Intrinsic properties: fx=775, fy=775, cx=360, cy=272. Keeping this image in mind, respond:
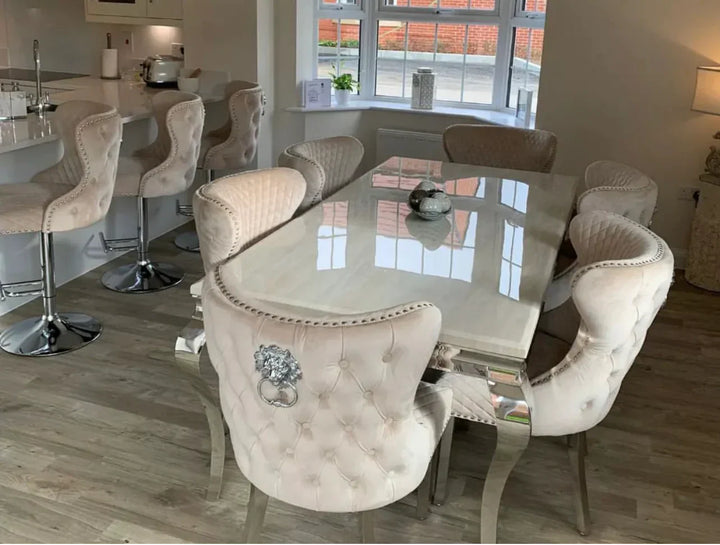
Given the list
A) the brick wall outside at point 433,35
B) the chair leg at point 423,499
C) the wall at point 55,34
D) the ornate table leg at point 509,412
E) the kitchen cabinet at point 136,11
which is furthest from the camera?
the wall at point 55,34

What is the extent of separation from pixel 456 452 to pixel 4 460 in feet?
5.39

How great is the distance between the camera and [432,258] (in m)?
2.51

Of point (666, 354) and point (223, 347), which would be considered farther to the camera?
point (666, 354)

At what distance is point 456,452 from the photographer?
295 centimetres

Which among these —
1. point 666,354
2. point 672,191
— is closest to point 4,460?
point 666,354

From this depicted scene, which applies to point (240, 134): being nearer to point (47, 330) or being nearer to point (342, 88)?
point (342, 88)

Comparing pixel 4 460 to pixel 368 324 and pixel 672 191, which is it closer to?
pixel 368 324

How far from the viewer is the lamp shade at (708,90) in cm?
433

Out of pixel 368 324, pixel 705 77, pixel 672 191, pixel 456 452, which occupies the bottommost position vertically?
pixel 456 452

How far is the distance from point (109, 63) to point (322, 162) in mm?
2879

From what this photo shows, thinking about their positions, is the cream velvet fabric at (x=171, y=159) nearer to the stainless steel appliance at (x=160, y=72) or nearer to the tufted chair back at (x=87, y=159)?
the tufted chair back at (x=87, y=159)

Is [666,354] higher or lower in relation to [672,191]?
lower

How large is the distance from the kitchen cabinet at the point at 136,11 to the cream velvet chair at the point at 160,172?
1394 mm

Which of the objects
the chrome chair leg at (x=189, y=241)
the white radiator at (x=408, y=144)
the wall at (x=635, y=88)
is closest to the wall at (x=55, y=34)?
the chrome chair leg at (x=189, y=241)
